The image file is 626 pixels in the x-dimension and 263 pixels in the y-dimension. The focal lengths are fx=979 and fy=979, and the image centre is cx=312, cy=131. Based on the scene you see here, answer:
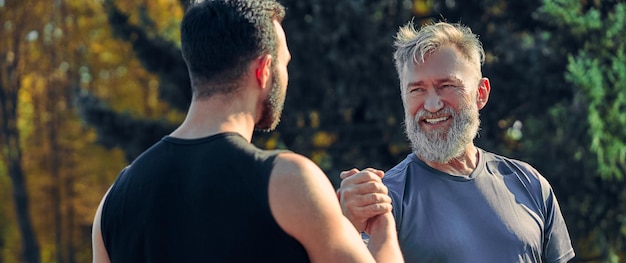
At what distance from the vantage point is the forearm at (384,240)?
291cm

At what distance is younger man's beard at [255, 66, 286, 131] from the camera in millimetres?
2785

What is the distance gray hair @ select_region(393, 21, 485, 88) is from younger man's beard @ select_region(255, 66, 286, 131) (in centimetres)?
138

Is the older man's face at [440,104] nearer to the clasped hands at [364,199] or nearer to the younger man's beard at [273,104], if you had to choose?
the clasped hands at [364,199]

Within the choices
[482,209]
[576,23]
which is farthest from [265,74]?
[576,23]

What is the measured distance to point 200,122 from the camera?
8.86 feet

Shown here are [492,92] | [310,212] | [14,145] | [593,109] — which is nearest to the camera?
[310,212]

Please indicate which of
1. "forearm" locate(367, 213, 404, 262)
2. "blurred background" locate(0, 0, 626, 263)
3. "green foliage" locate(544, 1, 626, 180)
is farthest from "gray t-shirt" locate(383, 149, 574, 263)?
"green foliage" locate(544, 1, 626, 180)

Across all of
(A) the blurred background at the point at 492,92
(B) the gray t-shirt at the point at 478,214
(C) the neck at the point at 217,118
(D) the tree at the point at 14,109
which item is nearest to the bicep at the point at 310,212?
(C) the neck at the point at 217,118

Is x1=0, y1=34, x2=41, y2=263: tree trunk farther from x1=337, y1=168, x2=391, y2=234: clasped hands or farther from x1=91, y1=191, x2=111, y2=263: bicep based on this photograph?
x1=91, y1=191, x2=111, y2=263: bicep

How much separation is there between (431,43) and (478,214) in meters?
0.75

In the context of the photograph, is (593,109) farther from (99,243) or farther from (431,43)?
(99,243)

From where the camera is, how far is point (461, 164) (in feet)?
13.5

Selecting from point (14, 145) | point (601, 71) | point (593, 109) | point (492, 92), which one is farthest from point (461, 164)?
point (14, 145)

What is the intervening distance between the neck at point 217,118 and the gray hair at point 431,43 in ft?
4.98
